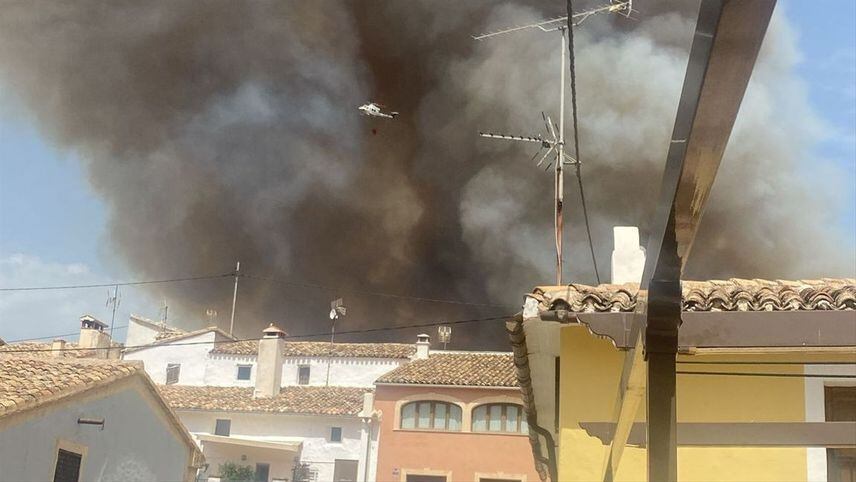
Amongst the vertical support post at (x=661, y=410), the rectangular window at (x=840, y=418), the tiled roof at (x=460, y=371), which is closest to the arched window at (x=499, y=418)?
the tiled roof at (x=460, y=371)

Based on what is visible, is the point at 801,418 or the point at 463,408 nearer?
the point at 801,418

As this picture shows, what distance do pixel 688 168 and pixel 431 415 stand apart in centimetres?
2734

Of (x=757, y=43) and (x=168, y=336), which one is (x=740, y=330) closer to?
(x=757, y=43)

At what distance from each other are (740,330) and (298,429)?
95.6ft

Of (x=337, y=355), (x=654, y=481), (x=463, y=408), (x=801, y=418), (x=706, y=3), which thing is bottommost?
(x=654, y=481)

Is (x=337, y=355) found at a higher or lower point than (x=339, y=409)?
higher

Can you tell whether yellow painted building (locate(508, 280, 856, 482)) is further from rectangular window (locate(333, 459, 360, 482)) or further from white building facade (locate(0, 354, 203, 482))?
rectangular window (locate(333, 459, 360, 482))

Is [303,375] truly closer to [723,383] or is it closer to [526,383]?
[526,383]

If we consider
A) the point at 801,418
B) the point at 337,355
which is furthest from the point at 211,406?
the point at 801,418

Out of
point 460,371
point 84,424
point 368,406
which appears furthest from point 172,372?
point 84,424

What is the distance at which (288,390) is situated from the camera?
3547 cm

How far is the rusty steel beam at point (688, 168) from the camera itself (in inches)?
82.6

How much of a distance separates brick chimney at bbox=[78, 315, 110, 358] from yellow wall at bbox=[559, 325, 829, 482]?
1223 inches

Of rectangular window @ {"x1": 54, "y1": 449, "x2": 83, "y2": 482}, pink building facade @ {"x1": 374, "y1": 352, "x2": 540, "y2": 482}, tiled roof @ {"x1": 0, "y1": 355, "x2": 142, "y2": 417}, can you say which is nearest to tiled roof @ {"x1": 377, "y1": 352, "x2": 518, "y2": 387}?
pink building facade @ {"x1": 374, "y1": 352, "x2": 540, "y2": 482}
